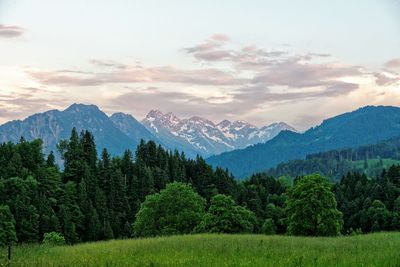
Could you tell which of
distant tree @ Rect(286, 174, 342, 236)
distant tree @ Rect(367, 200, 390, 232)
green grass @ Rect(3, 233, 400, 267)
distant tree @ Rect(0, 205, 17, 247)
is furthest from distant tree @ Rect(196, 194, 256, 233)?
distant tree @ Rect(367, 200, 390, 232)

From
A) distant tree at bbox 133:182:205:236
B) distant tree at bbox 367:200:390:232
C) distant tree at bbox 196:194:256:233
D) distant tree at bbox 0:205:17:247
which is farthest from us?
distant tree at bbox 367:200:390:232

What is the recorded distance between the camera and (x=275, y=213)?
147250mm

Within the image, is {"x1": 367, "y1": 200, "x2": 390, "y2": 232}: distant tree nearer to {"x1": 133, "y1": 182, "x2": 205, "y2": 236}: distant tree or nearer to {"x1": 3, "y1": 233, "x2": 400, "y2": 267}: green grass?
{"x1": 133, "y1": 182, "x2": 205, "y2": 236}: distant tree

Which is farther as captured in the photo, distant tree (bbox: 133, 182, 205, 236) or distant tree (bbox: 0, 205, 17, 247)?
distant tree (bbox: 0, 205, 17, 247)

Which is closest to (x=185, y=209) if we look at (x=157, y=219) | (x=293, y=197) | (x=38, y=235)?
(x=157, y=219)

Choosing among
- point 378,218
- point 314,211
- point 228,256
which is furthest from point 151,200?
point 228,256

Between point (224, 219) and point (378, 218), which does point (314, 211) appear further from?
point (378, 218)

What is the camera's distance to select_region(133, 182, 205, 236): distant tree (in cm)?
8450

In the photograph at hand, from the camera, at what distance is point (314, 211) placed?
2773 inches

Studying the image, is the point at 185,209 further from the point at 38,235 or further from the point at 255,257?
the point at 255,257

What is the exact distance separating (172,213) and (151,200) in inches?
276

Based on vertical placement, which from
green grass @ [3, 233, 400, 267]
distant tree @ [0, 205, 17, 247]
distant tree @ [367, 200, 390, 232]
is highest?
green grass @ [3, 233, 400, 267]

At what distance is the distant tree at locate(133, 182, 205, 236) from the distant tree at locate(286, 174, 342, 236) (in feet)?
64.2

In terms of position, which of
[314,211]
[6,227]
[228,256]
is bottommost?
[6,227]
